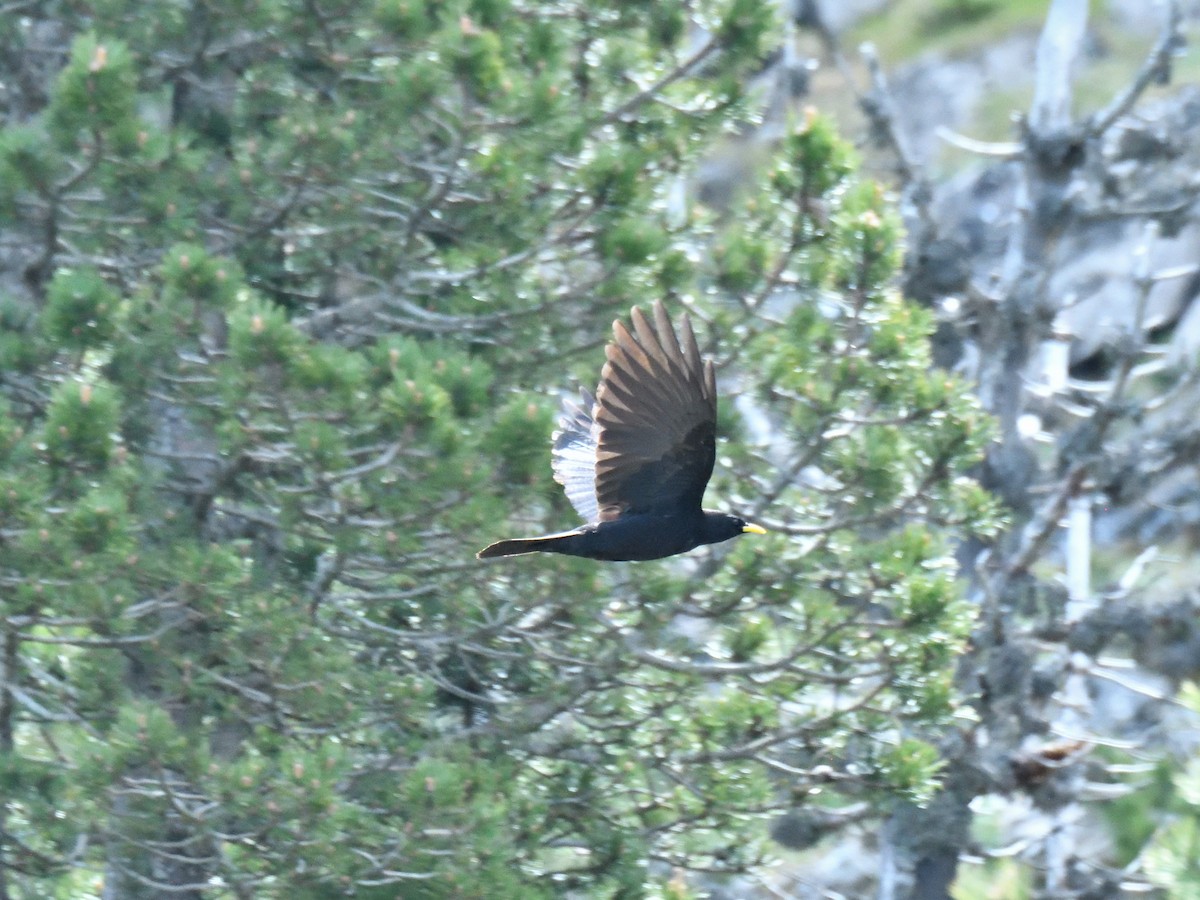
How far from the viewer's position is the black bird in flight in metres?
4.61

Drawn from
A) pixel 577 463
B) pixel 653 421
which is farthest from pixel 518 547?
pixel 653 421

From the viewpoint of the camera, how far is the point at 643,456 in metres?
4.94

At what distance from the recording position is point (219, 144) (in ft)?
21.7

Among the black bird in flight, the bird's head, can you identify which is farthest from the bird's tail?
the bird's head

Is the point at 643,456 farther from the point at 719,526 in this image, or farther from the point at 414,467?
the point at 414,467

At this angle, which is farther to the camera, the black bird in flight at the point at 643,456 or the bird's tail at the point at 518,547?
the bird's tail at the point at 518,547

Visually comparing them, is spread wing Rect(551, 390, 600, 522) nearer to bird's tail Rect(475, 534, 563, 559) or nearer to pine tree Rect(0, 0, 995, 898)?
pine tree Rect(0, 0, 995, 898)

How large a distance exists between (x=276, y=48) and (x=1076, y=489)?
4626 millimetres

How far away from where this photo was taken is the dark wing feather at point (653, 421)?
458 cm

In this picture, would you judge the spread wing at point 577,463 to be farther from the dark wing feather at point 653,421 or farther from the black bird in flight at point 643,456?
the dark wing feather at point 653,421

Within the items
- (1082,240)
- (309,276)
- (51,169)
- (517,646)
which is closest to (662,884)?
(517,646)

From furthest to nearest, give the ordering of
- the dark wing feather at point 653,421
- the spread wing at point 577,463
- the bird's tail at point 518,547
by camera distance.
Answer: the spread wing at point 577,463 → the bird's tail at point 518,547 → the dark wing feather at point 653,421

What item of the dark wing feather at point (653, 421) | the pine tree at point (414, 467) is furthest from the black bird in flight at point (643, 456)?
the pine tree at point (414, 467)

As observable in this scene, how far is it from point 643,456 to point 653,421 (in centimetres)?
20
